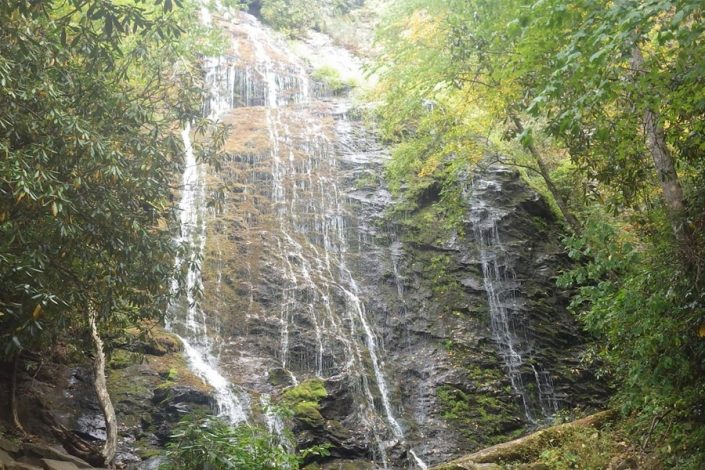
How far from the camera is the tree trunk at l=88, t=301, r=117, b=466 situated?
28.0 feet

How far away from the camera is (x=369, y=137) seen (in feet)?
69.8

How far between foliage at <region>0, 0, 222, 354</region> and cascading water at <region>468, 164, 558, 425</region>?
28.5 ft

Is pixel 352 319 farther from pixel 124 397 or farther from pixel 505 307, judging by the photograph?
pixel 124 397

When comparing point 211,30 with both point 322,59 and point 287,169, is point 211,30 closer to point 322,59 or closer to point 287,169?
point 287,169

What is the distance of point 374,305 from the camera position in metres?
15.5

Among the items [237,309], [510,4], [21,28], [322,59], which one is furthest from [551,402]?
[322,59]

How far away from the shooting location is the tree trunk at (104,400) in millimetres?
8547

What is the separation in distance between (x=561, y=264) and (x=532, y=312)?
1878 millimetres

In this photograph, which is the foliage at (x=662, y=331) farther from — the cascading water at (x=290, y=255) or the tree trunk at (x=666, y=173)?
the cascading water at (x=290, y=255)

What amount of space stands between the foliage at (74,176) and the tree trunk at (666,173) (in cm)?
590

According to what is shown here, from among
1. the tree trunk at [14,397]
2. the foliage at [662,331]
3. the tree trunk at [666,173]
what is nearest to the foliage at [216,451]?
the foliage at [662,331]

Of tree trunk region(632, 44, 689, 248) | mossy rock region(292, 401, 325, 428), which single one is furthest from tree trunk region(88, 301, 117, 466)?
tree trunk region(632, 44, 689, 248)

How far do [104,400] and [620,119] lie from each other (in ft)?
26.4

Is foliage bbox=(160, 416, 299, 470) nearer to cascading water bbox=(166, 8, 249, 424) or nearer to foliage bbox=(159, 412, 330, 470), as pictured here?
foliage bbox=(159, 412, 330, 470)
